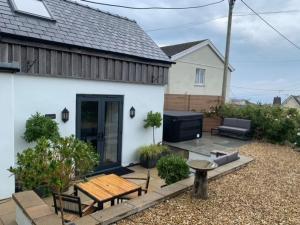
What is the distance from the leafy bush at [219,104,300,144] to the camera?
10.7 m

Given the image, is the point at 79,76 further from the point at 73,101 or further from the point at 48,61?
the point at 48,61

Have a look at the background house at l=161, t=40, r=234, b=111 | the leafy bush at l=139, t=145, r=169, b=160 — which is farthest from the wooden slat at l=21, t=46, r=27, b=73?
the background house at l=161, t=40, r=234, b=111

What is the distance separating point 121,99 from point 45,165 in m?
5.20

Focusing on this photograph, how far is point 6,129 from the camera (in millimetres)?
5180

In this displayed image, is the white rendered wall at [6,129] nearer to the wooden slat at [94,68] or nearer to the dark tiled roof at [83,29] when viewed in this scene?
the dark tiled roof at [83,29]

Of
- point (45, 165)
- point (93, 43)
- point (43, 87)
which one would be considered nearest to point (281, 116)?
point (93, 43)

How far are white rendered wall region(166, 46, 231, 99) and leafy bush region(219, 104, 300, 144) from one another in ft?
21.5

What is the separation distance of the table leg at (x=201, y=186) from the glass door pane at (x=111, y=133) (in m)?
3.82

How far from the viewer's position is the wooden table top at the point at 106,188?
4.35 m

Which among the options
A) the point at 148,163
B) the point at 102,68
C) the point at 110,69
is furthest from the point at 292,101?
the point at 102,68

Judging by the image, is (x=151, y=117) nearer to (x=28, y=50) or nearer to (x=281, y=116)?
(x=28, y=50)

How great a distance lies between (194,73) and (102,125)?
1297 cm

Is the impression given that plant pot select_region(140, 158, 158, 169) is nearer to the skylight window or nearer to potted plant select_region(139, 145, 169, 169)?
potted plant select_region(139, 145, 169, 169)

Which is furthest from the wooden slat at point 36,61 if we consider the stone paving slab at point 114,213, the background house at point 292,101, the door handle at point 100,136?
the background house at point 292,101
